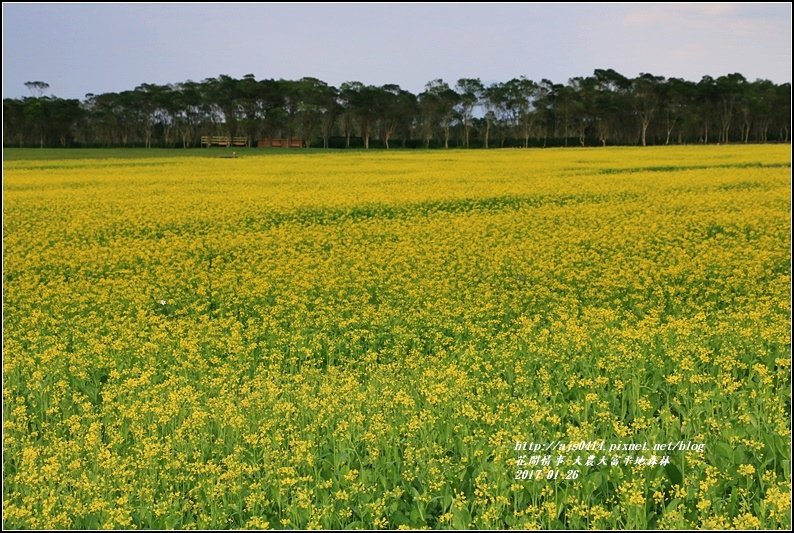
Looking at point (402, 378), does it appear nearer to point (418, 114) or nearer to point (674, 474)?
point (674, 474)

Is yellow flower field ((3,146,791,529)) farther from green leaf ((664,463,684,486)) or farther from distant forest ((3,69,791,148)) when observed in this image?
distant forest ((3,69,791,148))

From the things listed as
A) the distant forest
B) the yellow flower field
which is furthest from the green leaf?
the distant forest

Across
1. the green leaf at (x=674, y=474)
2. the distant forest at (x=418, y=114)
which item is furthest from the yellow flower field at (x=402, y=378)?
the distant forest at (x=418, y=114)

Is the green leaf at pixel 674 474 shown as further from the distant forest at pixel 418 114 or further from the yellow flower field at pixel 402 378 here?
the distant forest at pixel 418 114

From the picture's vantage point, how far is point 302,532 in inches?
131

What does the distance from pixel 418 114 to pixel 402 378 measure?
183ft

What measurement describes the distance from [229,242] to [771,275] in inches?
310

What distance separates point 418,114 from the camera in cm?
5944

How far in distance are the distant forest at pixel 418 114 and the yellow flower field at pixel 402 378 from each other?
38.7 metres

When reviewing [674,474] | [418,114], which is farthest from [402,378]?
[418,114]

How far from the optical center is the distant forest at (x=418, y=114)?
51.1 m

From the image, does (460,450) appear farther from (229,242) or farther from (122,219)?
(122,219)

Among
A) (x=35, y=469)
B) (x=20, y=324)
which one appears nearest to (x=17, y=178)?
(x=20, y=324)

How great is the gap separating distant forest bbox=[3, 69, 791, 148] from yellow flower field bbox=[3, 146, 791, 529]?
38.7 meters
